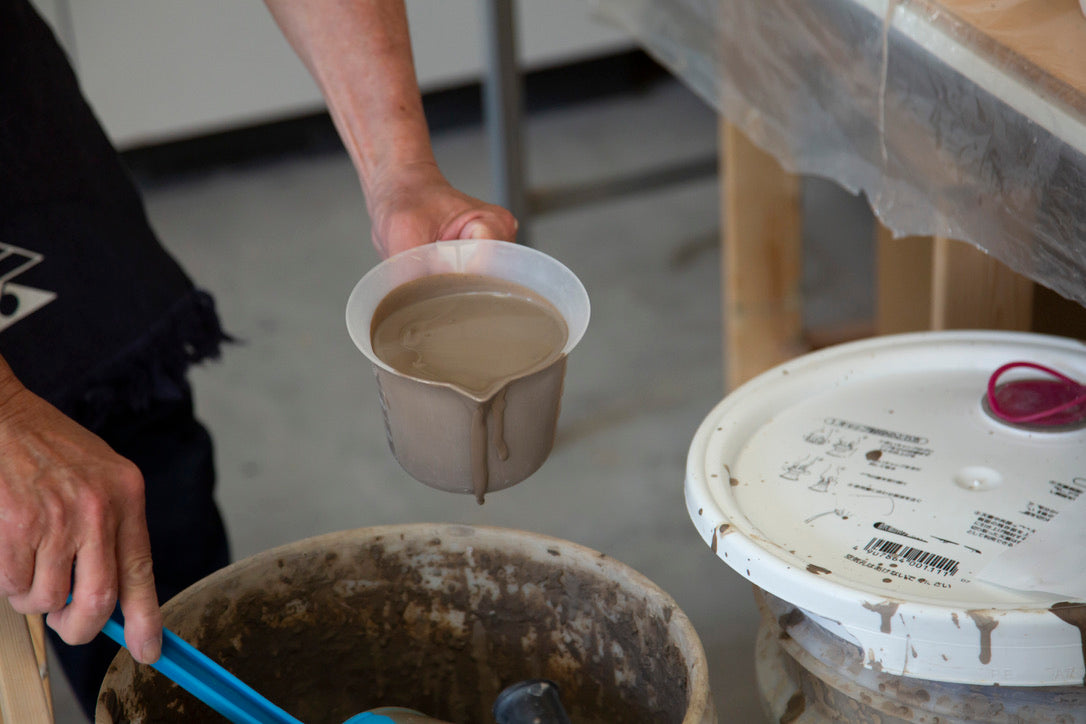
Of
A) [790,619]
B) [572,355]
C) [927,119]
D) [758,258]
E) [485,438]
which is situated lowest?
[572,355]

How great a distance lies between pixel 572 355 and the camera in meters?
2.15

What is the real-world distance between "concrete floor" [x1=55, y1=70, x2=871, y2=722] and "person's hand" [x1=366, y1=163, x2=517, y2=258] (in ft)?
2.70

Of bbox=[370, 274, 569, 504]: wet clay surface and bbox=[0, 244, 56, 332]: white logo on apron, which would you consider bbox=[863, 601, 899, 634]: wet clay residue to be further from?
bbox=[0, 244, 56, 332]: white logo on apron

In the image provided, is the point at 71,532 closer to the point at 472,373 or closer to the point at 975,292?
the point at 472,373

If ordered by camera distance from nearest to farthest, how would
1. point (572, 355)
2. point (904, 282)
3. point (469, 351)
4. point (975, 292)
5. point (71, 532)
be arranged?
point (71, 532) → point (469, 351) → point (975, 292) → point (904, 282) → point (572, 355)

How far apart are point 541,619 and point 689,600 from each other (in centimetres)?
75

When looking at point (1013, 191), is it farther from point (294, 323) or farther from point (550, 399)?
point (294, 323)

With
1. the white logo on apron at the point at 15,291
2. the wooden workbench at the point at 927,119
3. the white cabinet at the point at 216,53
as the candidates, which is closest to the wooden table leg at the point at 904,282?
the wooden workbench at the point at 927,119

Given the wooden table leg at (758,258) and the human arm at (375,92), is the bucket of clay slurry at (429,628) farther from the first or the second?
the wooden table leg at (758,258)

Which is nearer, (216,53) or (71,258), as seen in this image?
(71,258)

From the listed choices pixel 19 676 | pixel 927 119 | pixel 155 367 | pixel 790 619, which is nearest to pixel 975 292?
pixel 927 119

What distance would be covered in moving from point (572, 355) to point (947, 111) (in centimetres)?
133

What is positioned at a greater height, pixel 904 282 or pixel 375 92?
pixel 375 92

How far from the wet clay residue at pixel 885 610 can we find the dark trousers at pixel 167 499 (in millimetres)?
640
